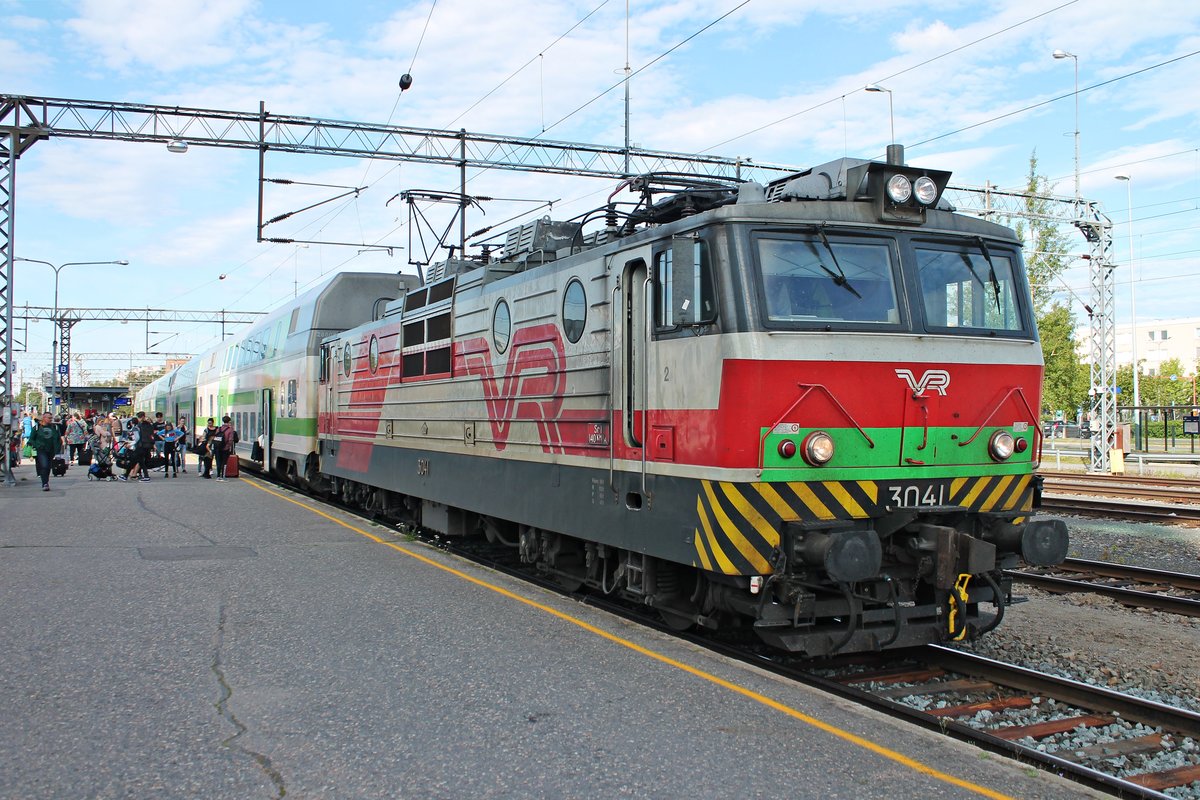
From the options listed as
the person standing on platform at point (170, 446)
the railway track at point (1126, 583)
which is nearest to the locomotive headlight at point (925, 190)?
the railway track at point (1126, 583)

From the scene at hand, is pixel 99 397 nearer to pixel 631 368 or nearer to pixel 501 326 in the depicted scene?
pixel 501 326

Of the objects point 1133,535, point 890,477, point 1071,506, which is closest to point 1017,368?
point 890,477

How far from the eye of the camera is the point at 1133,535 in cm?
1380

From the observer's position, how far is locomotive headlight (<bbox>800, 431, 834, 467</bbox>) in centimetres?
622

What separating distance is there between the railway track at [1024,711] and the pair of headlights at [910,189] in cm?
315

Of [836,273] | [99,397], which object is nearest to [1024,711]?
[836,273]

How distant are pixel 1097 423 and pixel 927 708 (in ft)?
78.8

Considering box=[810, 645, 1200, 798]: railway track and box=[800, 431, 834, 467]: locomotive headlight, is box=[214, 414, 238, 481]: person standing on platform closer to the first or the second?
box=[810, 645, 1200, 798]: railway track

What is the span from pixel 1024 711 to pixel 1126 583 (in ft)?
17.6

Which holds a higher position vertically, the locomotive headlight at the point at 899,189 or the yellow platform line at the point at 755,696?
the locomotive headlight at the point at 899,189

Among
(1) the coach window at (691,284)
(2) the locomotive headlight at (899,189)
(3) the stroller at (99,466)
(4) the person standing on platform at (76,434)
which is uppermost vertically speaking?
(2) the locomotive headlight at (899,189)

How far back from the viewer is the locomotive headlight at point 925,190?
682 cm

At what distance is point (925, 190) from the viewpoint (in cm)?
686

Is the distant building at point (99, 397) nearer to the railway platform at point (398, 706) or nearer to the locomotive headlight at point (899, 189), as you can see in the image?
the railway platform at point (398, 706)
